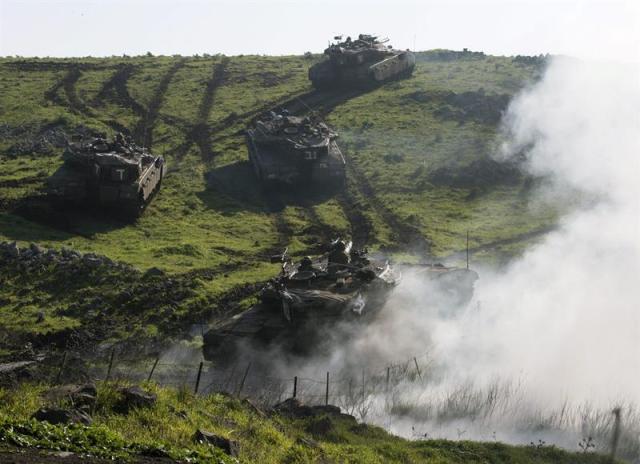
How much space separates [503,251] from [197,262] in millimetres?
12181

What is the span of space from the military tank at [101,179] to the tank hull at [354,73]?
89.3 ft

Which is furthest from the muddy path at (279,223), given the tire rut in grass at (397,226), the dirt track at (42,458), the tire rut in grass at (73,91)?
the dirt track at (42,458)

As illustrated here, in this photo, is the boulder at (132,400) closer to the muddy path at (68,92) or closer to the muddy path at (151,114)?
the muddy path at (151,114)

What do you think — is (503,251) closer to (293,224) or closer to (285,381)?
(293,224)

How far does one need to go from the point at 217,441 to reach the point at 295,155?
105ft

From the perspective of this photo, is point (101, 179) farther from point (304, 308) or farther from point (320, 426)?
point (320, 426)

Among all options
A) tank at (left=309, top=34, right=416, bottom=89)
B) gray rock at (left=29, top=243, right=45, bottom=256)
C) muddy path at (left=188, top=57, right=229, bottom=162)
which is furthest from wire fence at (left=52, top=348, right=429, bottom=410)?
tank at (left=309, top=34, right=416, bottom=89)

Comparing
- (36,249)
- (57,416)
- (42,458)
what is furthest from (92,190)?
(42,458)

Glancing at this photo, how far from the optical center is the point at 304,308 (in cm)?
2533

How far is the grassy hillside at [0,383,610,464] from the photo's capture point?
591 inches

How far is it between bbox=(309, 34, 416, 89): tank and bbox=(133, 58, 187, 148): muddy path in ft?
33.9

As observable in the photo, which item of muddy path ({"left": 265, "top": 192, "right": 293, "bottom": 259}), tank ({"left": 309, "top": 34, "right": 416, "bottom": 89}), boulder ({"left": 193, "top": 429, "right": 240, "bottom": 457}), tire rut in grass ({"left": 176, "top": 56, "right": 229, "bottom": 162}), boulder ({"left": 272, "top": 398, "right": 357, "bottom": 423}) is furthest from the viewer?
tank ({"left": 309, "top": 34, "right": 416, "bottom": 89})

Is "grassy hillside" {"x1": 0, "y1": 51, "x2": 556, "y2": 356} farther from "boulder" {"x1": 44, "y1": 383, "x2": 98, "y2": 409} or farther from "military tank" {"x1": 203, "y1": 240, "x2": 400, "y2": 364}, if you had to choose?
"boulder" {"x1": 44, "y1": 383, "x2": 98, "y2": 409}

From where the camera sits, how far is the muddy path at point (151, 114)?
2274 inches
